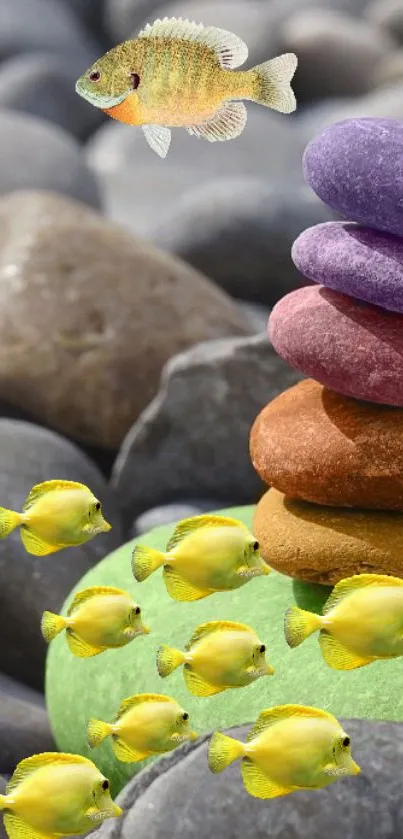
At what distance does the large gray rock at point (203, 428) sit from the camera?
317cm

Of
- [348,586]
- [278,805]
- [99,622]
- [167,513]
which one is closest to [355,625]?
[348,586]

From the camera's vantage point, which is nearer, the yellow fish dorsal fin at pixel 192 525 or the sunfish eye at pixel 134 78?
the sunfish eye at pixel 134 78

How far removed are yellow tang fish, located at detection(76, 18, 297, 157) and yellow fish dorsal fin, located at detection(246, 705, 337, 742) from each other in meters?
0.55

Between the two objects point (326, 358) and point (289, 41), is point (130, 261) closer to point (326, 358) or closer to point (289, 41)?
point (326, 358)

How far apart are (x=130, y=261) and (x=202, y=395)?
0.70 m

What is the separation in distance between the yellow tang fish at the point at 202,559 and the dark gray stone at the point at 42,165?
421 centimetres

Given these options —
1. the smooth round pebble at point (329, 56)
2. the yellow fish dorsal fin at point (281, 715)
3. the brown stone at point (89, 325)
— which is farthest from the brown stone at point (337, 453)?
the smooth round pebble at point (329, 56)

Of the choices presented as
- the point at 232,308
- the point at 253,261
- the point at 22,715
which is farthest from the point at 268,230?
the point at 22,715

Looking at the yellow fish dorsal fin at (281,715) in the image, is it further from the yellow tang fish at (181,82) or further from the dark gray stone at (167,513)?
the dark gray stone at (167,513)

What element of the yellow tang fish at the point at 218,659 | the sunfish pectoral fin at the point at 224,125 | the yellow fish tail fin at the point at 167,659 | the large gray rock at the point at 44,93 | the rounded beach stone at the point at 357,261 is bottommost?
the large gray rock at the point at 44,93

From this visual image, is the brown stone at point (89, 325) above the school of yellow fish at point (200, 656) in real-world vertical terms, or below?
below

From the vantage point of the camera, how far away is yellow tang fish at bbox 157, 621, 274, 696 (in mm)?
1312

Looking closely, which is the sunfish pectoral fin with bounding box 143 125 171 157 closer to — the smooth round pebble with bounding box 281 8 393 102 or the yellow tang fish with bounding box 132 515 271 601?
the yellow tang fish with bounding box 132 515 271 601

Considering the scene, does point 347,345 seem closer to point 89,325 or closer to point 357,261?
point 357,261
